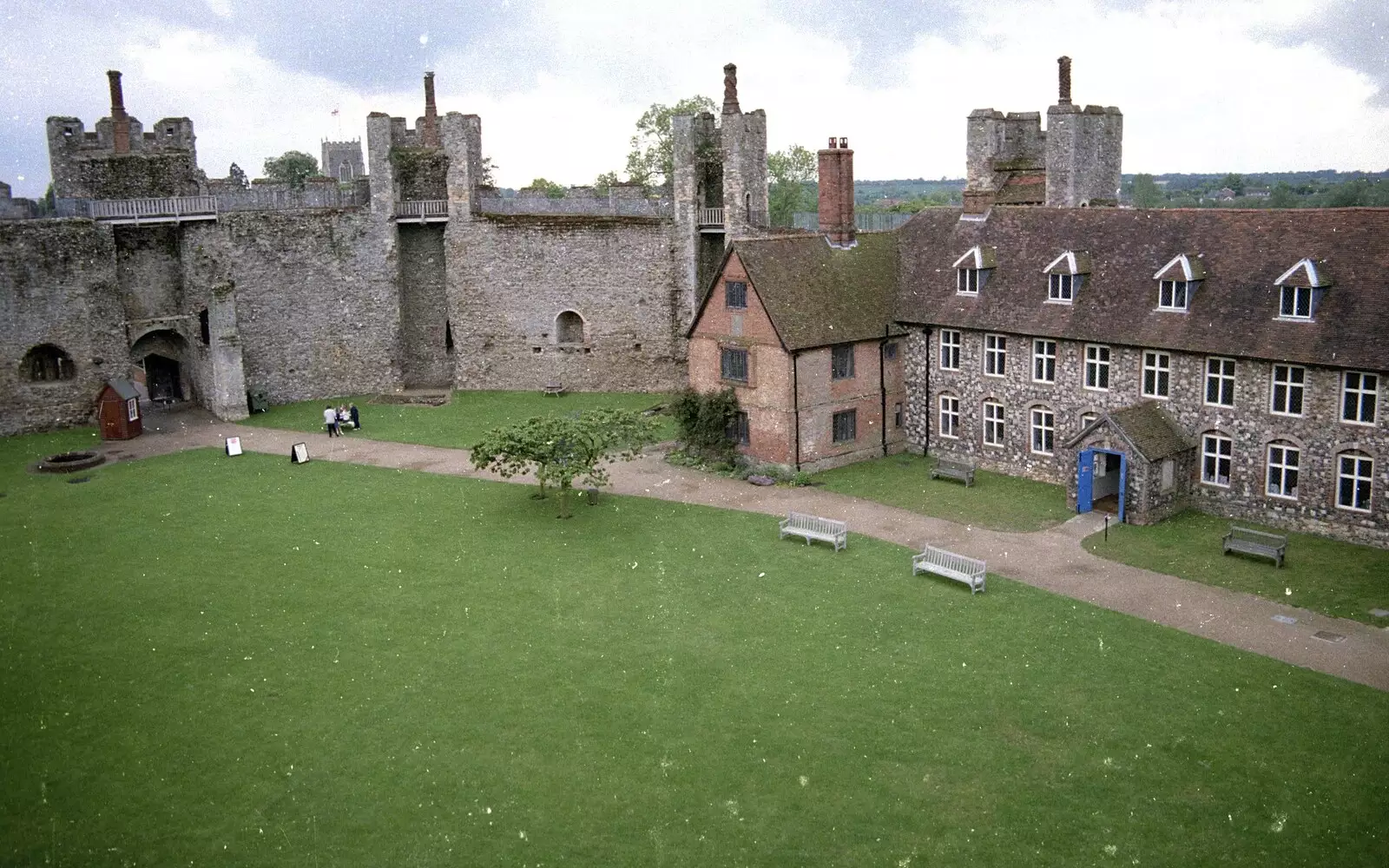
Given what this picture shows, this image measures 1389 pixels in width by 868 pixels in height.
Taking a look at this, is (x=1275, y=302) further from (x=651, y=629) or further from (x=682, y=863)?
(x=682, y=863)

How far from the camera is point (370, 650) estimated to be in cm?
2084

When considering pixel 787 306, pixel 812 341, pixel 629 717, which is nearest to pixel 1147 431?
pixel 812 341

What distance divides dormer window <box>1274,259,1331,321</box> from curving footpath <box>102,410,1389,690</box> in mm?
6230

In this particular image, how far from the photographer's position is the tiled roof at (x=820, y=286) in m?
32.2

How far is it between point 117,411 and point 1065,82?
31.5m

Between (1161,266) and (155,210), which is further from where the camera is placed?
(155,210)

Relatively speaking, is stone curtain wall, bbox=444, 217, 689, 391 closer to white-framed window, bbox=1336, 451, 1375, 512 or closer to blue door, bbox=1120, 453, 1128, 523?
blue door, bbox=1120, 453, 1128, 523

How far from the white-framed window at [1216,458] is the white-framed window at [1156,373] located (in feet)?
5.08

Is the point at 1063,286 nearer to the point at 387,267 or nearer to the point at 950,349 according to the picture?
the point at 950,349

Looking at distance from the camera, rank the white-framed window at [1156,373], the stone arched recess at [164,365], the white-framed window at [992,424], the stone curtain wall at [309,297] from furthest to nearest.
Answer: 1. the stone arched recess at [164,365]
2. the stone curtain wall at [309,297]
3. the white-framed window at [992,424]
4. the white-framed window at [1156,373]

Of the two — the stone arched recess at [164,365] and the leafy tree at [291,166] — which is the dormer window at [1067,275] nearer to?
the stone arched recess at [164,365]

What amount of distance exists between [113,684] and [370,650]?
164 inches

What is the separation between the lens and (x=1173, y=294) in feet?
92.8

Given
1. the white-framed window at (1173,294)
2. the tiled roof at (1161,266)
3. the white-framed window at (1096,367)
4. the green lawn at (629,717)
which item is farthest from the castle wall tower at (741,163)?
the green lawn at (629,717)
